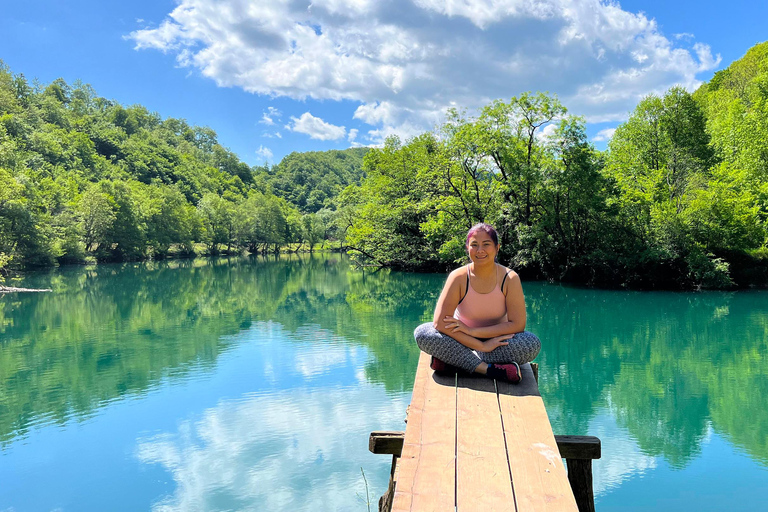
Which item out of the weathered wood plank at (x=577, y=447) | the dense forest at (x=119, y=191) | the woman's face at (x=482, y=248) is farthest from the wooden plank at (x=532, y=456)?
the dense forest at (x=119, y=191)

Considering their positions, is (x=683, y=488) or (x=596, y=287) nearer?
(x=683, y=488)

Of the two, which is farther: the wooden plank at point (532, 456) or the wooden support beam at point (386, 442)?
the wooden support beam at point (386, 442)

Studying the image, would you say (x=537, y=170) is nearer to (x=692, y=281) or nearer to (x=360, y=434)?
(x=692, y=281)

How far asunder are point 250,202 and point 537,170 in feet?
181

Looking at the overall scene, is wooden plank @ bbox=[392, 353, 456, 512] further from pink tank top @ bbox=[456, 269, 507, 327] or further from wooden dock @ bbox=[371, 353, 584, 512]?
pink tank top @ bbox=[456, 269, 507, 327]

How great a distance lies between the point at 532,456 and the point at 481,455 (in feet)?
0.72

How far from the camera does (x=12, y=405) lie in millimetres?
9133

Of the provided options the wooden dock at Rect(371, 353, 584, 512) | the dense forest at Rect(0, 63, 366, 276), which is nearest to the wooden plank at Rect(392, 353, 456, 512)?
the wooden dock at Rect(371, 353, 584, 512)

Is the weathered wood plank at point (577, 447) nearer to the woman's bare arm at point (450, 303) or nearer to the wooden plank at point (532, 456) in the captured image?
the wooden plank at point (532, 456)

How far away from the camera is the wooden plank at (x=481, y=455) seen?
1971 mm

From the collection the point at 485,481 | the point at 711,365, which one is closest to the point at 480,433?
the point at 485,481

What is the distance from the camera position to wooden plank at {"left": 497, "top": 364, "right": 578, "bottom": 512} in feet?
6.45

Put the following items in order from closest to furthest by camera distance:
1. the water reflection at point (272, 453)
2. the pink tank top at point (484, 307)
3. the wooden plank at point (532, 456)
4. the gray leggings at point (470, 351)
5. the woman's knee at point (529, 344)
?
1. the wooden plank at point (532, 456)
2. the gray leggings at point (470, 351)
3. the woman's knee at point (529, 344)
4. the pink tank top at point (484, 307)
5. the water reflection at point (272, 453)

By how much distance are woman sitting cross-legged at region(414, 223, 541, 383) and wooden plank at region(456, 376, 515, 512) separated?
1.11ft
